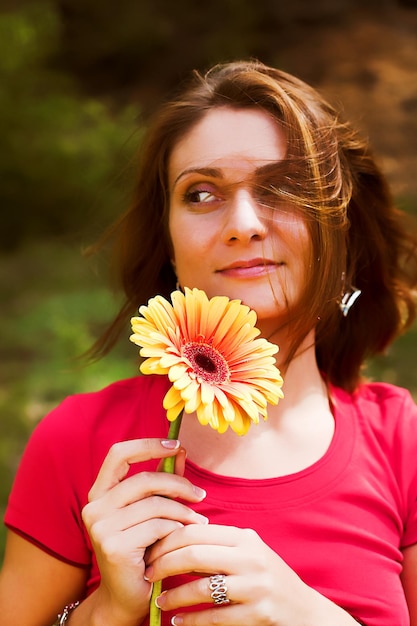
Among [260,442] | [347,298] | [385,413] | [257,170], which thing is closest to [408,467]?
[385,413]

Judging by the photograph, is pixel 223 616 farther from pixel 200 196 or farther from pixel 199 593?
pixel 200 196

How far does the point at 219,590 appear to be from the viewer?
1.27 meters

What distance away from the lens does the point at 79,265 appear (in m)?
5.27

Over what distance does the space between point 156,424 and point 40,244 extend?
4163 millimetres

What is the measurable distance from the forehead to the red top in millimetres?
442

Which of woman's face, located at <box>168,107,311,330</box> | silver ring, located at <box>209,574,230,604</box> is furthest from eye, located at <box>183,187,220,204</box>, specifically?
silver ring, located at <box>209,574,230,604</box>

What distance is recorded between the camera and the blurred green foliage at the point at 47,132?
4887 mm

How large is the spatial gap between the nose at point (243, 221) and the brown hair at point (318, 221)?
66 mm

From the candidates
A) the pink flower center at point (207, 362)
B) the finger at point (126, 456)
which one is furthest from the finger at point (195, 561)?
the pink flower center at point (207, 362)

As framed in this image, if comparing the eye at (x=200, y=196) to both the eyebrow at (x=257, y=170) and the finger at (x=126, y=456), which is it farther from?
the finger at (x=126, y=456)

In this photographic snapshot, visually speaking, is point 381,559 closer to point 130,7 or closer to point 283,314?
point 283,314

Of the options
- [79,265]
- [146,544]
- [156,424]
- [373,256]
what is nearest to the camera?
[146,544]

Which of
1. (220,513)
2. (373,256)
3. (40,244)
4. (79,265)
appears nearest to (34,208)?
(40,244)

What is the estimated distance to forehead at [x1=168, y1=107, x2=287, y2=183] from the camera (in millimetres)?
1550
